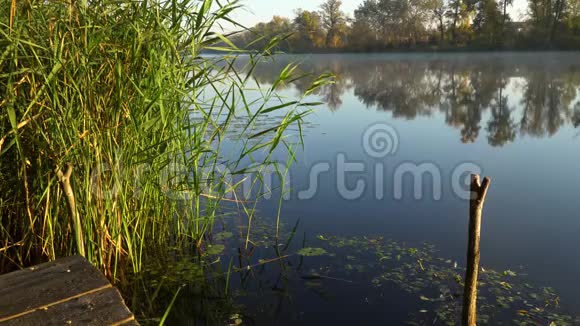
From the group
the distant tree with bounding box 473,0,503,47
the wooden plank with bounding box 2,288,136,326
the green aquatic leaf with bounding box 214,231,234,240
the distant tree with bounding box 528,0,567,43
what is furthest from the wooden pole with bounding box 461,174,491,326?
the distant tree with bounding box 473,0,503,47

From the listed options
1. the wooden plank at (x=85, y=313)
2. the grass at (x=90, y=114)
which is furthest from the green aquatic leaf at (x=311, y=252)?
the wooden plank at (x=85, y=313)

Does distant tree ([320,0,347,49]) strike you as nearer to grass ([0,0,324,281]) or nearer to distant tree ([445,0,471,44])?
distant tree ([445,0,471,44])

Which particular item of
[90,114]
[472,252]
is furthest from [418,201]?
[90,114]

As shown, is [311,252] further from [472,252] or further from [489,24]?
[489,24]

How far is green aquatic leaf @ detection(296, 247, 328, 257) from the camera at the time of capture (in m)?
3.48

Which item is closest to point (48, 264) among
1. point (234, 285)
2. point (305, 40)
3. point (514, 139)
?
point (234, 285)

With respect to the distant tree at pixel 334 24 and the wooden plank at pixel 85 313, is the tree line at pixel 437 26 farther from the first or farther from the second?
the wooden plank at pixel 85 313

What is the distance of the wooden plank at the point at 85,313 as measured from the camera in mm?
1424

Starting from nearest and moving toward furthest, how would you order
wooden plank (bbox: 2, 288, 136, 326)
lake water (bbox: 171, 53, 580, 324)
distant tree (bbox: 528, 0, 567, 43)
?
wooden plank (bbox: 2, 288, 136, 326), lake water (bbox: 171, 53, 580, 324), distant tree (bbox: 528, 0, 567, 43)

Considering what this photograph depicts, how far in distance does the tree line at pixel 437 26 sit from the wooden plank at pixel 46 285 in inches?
1175

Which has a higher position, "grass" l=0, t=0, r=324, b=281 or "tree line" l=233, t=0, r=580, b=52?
"tree line" l=233, t=0, r=580, b=52

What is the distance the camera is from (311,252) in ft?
11.5

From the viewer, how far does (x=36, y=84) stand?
7.42 ft

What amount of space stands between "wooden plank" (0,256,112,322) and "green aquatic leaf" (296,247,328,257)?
6.37 ft
